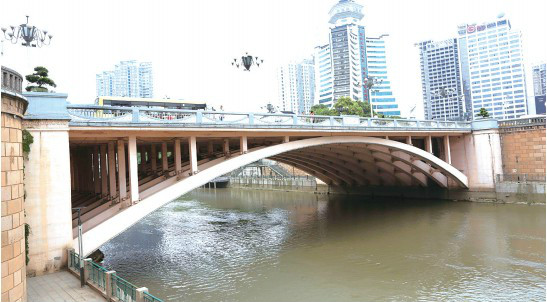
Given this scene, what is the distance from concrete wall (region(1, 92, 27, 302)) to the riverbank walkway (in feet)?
2.82

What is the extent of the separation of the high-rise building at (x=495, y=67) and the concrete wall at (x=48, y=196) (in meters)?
99.2

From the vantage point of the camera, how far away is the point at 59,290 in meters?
10.1

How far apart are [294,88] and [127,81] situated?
199 ft

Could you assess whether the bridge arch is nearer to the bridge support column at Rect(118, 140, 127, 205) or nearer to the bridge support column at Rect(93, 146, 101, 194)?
the bridge support column at Rect(118, 140, 127, 205)

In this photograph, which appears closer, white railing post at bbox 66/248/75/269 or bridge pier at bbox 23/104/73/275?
bridge pier at bbox 23/104/73/275

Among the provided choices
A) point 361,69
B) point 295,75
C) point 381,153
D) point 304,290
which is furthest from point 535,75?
point 304,290

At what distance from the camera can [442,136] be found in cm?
3088

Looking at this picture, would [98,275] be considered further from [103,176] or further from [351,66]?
[351,66]

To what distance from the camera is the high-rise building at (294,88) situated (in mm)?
125125

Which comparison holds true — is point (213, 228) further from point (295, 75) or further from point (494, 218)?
point (295, 75)

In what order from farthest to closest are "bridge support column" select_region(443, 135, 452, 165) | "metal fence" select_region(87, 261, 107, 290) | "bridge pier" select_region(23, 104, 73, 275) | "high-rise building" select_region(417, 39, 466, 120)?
"high-rise building" select_region(417, 39, 466, 120) < "bridge support column" select_region(443, 135, 452, 165) < "bridge pier" select_region(23, 104, 73, 275) < "metal fence" select_region(87, 261, 107, 290)

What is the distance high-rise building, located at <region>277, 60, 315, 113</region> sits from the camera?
125 metres

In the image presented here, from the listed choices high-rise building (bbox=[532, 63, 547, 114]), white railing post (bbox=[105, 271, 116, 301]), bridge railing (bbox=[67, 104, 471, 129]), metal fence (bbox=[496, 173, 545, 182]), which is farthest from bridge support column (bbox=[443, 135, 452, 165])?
high-rise building (bbox=[532, 63, 547, 114])

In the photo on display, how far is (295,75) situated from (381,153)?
10260 centimetres
